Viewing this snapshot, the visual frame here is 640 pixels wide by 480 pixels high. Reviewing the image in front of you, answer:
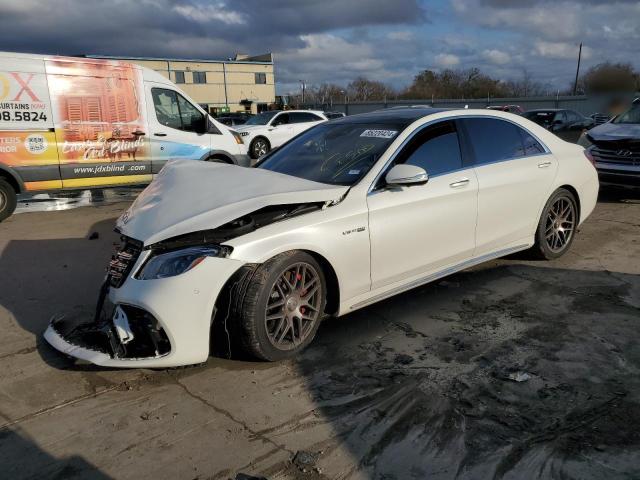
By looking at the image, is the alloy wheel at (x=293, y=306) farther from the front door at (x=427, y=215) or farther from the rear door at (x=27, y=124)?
the rear door at (x=27, y=124)

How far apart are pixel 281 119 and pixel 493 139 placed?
1395 cm

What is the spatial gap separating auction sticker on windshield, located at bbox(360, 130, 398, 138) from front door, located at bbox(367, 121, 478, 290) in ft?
0.55

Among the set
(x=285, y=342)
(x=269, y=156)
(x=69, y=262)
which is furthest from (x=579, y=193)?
(x=69, y=262)

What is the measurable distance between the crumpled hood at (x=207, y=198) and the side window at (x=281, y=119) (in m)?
14.1

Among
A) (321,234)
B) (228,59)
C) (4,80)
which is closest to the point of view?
(321,234)

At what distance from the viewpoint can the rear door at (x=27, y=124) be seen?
7.96 metres

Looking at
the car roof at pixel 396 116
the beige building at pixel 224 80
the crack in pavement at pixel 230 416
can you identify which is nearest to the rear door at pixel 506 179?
the car roof at pixel 396 116

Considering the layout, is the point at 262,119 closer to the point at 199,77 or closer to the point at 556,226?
the point at 556,226

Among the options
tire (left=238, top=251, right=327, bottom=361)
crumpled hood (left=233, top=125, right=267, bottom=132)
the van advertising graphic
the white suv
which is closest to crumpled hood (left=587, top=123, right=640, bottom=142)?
tire (left=238, top=251, right=327, bottom=361)

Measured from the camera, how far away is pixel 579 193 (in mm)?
5824

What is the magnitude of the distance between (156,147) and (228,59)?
60551 mm

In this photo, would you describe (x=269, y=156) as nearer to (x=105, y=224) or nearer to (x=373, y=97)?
(x=105, y=224)

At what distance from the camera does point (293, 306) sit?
3641 millimetres

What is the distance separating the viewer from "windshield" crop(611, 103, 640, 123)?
9777mm
